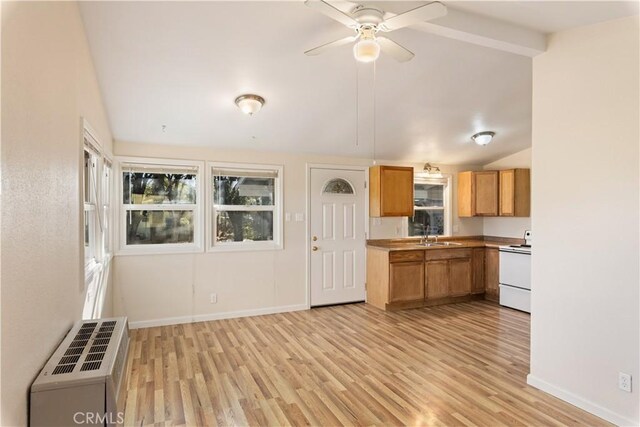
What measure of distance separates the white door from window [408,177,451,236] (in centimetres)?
105

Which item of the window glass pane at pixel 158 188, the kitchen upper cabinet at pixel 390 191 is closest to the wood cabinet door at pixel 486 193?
Result: the kitchen upper cabinet at pixel 390 191

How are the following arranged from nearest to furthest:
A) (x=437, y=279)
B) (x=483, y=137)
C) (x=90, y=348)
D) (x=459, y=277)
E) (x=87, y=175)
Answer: (x=90, y=348) < (x=87, y=175) < (x=483, y=137) < (x=437, y=279) < (x=459, y=277)

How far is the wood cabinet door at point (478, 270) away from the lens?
18.5 ft

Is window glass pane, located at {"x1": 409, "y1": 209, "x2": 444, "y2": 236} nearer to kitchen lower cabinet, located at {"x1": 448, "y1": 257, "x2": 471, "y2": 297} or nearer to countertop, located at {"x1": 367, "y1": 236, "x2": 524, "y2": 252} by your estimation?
countertop, located at {"x1": 367, "y1": 236, "x2": 524, "y2": 252}

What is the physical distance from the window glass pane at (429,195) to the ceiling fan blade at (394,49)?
389 cm

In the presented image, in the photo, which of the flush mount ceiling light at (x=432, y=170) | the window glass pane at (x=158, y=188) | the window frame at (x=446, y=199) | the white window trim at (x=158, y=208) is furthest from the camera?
the window frame at (x=446, y=199)

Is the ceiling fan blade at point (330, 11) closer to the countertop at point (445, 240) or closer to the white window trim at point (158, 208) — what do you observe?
the white window trim at point (158, 208)

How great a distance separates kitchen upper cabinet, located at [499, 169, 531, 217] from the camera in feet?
18.0

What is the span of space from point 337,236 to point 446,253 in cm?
165

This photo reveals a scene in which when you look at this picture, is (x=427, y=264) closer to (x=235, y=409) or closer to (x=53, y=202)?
(x=235, y=409)

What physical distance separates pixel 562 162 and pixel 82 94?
11.0 feet

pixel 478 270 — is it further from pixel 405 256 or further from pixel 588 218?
pixel 588 218

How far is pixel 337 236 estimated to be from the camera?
5.37 metres

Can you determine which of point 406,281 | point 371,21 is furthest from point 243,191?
point 371,21
